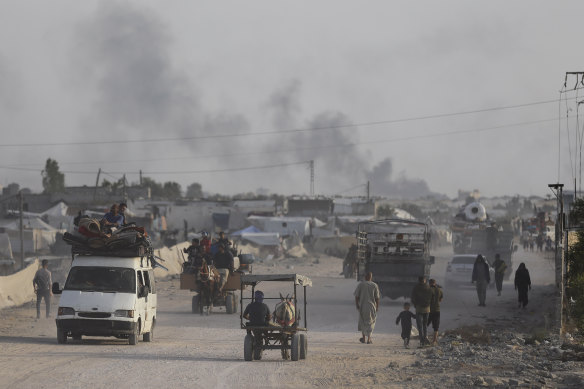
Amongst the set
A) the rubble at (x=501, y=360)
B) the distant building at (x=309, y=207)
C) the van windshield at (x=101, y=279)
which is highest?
the distant building at (x=309, y=207)

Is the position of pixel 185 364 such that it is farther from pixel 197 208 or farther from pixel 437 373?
pixel 197 208

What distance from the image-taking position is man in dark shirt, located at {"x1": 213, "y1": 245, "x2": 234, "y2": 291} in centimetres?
3012

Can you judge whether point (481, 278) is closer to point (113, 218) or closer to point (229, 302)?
point (229, 302)

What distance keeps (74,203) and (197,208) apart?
1276 cm

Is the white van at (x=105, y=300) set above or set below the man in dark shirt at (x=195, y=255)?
below

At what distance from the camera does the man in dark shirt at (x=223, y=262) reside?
30.1m

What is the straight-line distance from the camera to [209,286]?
2984cm

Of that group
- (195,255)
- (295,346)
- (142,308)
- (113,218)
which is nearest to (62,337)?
(142,308)

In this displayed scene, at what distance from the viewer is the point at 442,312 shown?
106 feet

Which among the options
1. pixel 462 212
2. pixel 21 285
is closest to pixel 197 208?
pixel 462 212

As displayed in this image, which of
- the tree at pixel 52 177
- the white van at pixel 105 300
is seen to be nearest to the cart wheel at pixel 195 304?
the white van at pixel 105 300

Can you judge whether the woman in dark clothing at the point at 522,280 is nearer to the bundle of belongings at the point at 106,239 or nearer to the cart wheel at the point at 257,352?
the bundle of belongings at the point at 106,239

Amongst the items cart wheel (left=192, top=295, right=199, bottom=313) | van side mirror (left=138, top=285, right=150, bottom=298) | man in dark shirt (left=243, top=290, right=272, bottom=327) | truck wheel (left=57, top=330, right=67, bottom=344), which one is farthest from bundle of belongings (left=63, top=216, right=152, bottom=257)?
cart wheel (left=192, top=295, right=199, bottom=313)

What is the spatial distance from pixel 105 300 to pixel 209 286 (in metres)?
9.50
